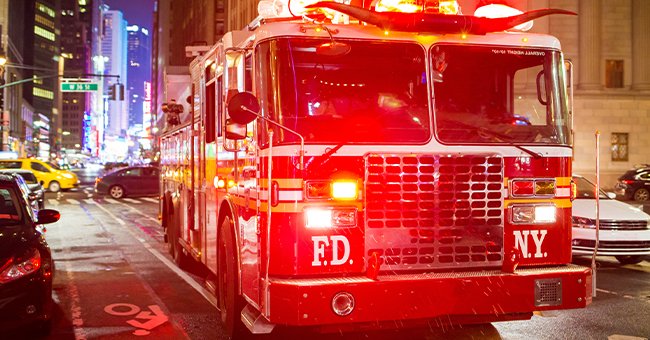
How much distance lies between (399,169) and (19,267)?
3823 mm

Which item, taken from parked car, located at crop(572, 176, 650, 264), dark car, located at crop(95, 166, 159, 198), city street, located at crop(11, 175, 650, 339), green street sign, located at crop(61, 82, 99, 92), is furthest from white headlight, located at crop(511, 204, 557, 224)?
green street sign, located at crop(61, 82, 99, 92)

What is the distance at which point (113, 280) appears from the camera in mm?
11062

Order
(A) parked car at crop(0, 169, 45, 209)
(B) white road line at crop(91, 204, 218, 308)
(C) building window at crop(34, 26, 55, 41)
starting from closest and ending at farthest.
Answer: (B) white road line at crop(91, 204, 218, 308)
(A) parked car at crop(0, 169, 45, 209)
(C) building window at crop(34, 26, 55, 41)

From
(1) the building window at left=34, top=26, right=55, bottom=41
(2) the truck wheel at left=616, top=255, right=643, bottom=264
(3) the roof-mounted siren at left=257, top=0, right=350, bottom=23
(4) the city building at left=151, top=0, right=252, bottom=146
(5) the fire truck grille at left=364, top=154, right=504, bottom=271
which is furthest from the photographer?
(1) the building window at left=34, top=26, right=55, bottom=41

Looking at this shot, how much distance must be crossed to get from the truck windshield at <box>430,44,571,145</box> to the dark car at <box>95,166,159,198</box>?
31120 millimetres

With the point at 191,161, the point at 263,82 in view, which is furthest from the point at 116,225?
the point at 263,82

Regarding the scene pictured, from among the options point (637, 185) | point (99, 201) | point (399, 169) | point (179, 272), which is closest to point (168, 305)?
point (179, 272)

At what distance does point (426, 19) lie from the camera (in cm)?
579

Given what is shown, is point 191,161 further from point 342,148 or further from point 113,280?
point 342,148

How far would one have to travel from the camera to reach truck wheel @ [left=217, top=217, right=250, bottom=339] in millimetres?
6672

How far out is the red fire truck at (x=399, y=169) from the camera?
542 cm

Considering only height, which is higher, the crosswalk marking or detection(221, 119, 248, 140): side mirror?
detection(221, 119, 248, 140): side mirror

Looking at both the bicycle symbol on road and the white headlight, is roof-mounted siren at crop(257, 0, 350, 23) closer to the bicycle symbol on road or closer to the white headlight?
the white headlight

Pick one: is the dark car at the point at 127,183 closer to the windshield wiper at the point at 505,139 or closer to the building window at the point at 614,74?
the building window at the point at 614,74
